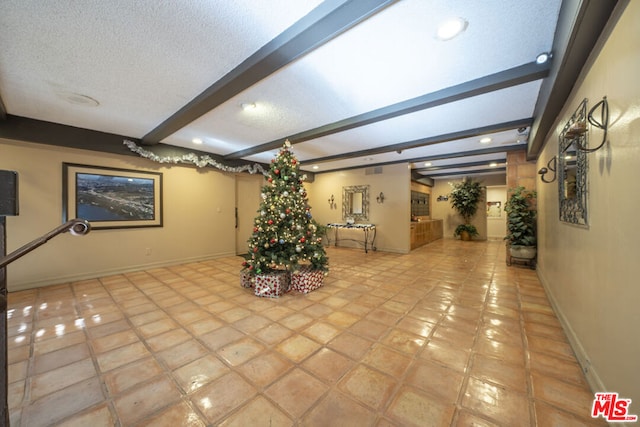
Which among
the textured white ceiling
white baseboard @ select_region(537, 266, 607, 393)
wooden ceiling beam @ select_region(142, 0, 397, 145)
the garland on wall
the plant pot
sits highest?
the textured white ceiling

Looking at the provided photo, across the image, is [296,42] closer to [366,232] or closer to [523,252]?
[523,252]

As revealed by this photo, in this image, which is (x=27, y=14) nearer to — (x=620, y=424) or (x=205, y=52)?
(x=205, y=52)

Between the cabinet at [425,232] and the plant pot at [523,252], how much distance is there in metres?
2.22

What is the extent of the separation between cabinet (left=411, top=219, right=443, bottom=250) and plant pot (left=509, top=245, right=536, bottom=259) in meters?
2.22

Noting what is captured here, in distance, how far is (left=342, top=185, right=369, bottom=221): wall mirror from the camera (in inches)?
260

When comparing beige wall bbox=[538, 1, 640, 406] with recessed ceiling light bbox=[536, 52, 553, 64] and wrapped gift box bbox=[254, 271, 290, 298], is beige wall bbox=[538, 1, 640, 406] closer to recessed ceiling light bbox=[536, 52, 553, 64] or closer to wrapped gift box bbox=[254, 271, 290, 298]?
recessed ceiling light bbox=[536, 52, 553, 64]

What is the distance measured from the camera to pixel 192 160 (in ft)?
15.5

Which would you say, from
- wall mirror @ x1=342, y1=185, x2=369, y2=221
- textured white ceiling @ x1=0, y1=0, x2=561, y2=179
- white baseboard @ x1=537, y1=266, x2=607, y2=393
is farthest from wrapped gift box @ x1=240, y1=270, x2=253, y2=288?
wall mirror @ x1=342, y1=185, x2=369, y2=221

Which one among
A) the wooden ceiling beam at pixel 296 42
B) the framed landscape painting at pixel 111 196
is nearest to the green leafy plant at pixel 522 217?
the wooden ceiling beam at pixel 296 42

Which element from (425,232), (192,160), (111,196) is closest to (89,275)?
(111,196)

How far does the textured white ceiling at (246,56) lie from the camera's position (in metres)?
1.45

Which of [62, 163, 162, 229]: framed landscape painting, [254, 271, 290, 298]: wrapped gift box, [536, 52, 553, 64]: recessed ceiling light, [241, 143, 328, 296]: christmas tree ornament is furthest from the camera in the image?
[62, 163, 162, 229]: framed landscape painting

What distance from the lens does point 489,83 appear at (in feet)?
6.89

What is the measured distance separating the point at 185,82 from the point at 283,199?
1.65 metres
